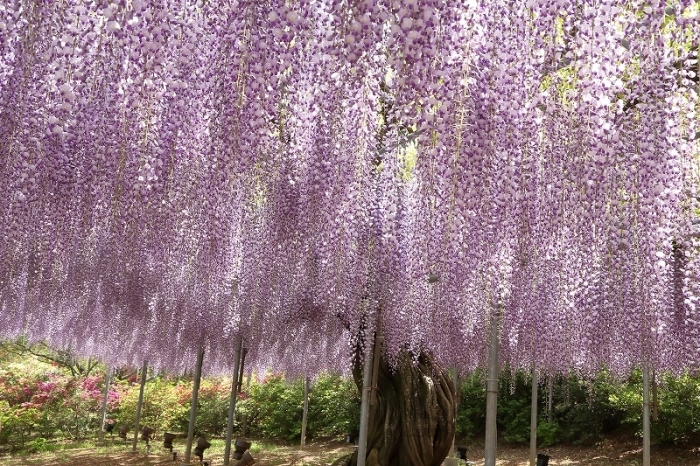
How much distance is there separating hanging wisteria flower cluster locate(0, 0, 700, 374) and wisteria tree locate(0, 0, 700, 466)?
2 centimetres

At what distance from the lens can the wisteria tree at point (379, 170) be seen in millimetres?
2783

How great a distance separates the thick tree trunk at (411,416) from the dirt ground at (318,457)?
3.72 m

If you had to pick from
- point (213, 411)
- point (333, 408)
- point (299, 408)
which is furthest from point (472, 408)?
point (213, 411)

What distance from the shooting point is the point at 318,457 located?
12852 mm

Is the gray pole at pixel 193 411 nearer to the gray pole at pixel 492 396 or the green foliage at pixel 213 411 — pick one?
the gray pole at pixel 492 396

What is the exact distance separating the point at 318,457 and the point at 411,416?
5.58 meters

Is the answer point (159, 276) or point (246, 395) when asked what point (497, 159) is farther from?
point (246, 395)

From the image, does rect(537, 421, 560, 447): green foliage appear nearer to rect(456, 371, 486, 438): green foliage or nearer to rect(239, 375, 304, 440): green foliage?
rect(456, 371, 486, 438): green foliage

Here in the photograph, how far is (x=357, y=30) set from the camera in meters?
2.26

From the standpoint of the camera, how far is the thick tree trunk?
7.87 meters

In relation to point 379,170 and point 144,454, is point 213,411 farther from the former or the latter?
point 379,170

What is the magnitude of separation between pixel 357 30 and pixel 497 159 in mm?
1654

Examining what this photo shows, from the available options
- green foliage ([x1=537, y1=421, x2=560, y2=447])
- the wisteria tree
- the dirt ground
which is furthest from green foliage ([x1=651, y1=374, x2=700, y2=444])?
the wisteria tree

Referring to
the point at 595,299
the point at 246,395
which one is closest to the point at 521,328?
the point at 595,299
